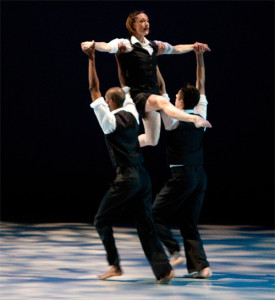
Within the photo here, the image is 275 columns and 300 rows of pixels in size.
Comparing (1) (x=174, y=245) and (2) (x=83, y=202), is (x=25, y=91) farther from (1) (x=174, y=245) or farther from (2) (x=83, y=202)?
(1) (x=174, y=245)

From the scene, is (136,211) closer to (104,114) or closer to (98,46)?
(104,114)

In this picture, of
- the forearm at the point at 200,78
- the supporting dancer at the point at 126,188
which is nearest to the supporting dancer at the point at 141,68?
the forearm at the point at 200,78

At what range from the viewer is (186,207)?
5.91m

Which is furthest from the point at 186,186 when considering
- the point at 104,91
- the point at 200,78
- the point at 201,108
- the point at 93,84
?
the point at 104,91

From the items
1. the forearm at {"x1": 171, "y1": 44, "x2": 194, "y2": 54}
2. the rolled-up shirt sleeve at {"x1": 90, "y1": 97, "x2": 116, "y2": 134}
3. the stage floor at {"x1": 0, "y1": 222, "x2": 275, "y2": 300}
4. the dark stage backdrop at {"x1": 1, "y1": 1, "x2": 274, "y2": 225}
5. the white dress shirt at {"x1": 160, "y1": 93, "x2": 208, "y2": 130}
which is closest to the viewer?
the stage floor at {"x1": 0, "y1": 222, "x2": 275, "y2": 300}

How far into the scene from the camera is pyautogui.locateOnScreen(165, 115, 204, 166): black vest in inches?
230

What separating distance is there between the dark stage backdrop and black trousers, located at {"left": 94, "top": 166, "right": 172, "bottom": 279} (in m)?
4.14

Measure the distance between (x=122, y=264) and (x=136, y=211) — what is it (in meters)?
1.11

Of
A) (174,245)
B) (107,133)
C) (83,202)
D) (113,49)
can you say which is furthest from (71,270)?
(83,202)

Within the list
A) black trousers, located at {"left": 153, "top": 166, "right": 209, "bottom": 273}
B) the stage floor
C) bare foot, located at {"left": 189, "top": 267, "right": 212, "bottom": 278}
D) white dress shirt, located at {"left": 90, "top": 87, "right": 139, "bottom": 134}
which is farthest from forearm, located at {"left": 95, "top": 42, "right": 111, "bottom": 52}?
bare foot, located at {"left": 189, "top": 267, "right": 212, "bottom": 278}

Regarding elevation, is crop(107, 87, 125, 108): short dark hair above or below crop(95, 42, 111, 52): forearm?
below

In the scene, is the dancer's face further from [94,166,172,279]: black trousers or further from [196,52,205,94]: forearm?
[94,166,172,279]: black trousers

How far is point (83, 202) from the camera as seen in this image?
1046 centimetres

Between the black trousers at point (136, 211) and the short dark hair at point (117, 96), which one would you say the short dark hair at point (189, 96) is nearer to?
the short dark hair at point (117, 96)
